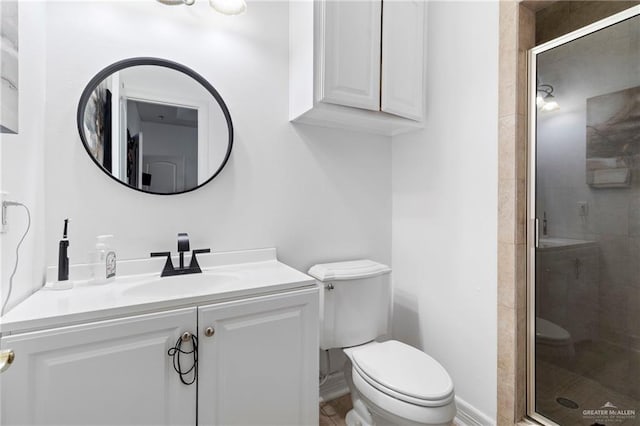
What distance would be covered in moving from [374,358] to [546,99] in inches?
56.0

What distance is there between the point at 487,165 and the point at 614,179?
18.4 inches

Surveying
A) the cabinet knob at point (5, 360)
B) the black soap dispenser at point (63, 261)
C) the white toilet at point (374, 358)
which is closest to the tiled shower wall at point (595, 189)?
the white toilet at point (374, 358)

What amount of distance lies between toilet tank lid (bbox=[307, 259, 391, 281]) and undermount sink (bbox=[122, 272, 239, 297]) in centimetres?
44

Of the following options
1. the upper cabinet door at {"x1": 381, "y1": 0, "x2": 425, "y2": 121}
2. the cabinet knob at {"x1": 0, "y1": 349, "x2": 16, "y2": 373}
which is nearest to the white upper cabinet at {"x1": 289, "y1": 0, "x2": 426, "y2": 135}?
the upper cabinet door at {"x1": 381, "y1": 0, "x2": 425, "y2": 121}

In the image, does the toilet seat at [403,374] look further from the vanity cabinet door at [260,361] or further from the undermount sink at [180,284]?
the undermount sink at [180,284]

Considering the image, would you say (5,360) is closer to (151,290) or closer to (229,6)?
(151,290)

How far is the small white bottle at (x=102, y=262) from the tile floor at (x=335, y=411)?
1.29 m

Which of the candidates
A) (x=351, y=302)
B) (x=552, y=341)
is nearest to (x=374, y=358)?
(x=351, y=302)

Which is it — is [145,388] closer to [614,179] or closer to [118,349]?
[118,349]

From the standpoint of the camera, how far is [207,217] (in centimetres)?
154

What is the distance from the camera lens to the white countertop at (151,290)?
0.92 metres

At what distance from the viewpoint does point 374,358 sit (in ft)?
4.75

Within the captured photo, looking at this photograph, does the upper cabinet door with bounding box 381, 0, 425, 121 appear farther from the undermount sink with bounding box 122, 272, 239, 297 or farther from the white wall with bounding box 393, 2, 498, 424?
the undermount sink with bounding box 122, 272, 239, 297

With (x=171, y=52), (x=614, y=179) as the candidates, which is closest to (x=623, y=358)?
(x=614, y=179)
